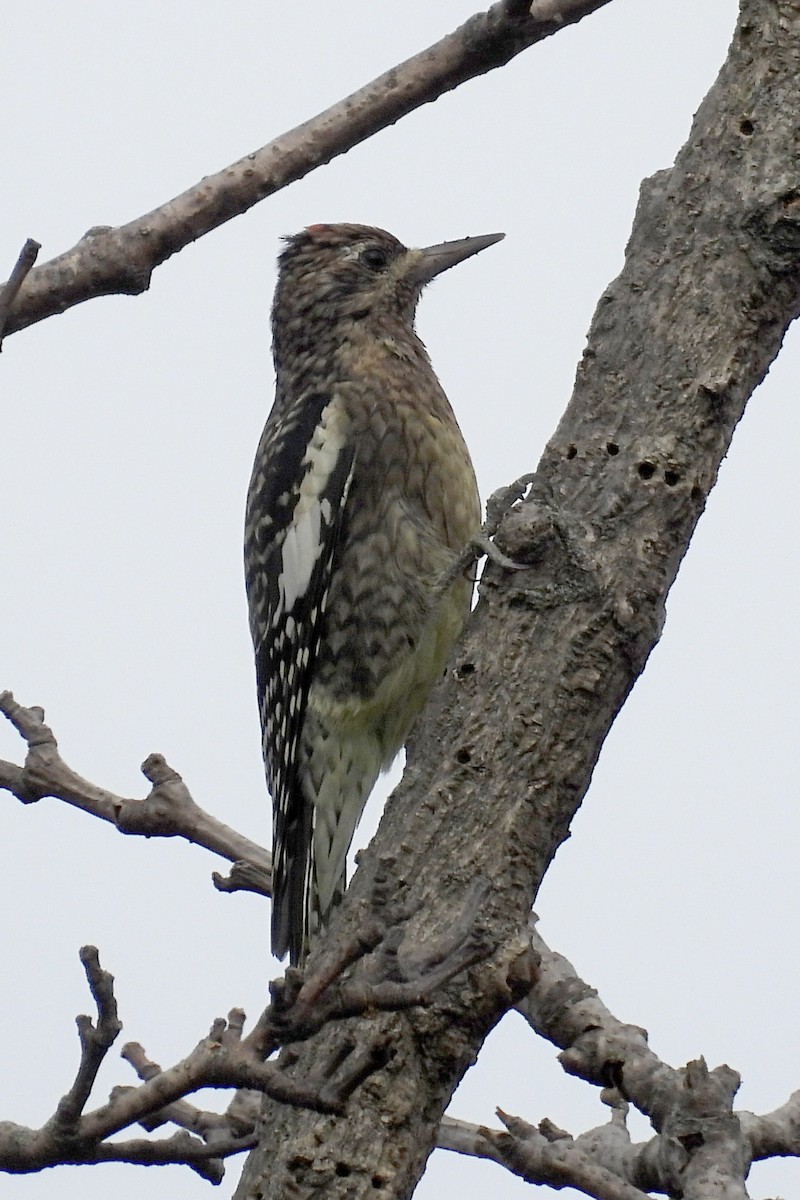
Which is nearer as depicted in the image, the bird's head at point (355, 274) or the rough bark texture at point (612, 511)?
the rough bark texture at point (612, 511)

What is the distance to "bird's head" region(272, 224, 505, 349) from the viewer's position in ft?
15.2

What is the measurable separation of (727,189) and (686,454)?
1.58 ft

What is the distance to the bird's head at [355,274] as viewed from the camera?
4.64 metres

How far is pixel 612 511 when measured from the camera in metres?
2.62

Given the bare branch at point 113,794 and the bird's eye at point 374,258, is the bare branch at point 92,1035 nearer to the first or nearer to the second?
the bare branch at point 113,794

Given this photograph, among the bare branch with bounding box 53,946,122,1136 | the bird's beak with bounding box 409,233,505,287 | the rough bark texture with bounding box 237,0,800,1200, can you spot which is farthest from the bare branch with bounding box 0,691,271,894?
the bird's beak with bounding box 409,233,505,287

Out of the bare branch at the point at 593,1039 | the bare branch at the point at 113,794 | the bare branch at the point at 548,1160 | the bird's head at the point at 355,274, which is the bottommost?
the bare branch at the point at 548,1160

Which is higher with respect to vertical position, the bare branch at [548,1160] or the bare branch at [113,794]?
the bare branch at [113,794]

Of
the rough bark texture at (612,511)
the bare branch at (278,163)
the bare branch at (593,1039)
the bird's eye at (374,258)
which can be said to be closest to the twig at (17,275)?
the bare branch at (278,163)

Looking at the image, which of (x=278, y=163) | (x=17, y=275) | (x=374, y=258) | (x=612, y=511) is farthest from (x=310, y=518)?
(x=17, y=275)

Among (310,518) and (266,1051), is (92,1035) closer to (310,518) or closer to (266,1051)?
(266,1051)

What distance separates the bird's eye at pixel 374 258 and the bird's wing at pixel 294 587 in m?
0.61

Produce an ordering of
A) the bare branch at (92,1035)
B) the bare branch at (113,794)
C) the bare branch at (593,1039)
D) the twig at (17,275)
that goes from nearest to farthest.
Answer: the bare branch at (92,1035) → the twig at (17,275) → the bare branch at (593,1039) → the bare branch at (113,794)

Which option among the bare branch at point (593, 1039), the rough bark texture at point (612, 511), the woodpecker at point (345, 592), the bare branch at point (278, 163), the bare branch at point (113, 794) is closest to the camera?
the rough bark texture at point (612, 511)
